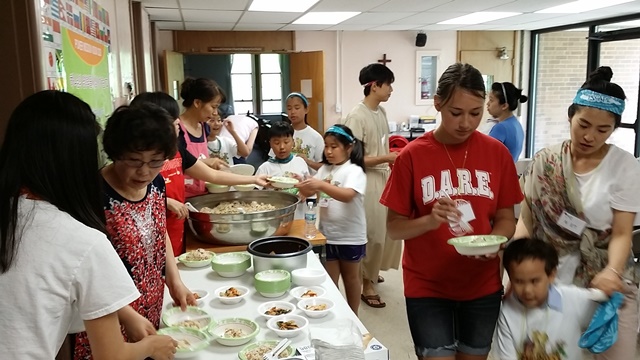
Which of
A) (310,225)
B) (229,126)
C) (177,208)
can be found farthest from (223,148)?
(177,208)

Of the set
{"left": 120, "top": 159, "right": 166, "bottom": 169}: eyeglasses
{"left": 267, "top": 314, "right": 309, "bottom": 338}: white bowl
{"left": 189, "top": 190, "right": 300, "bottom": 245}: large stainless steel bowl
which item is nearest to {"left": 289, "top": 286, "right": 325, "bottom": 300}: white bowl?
{"left": 267, "top": 314, "right": 309, "bottom": 338}: white bowl

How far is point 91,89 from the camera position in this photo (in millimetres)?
1981

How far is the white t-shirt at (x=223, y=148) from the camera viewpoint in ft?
12.6

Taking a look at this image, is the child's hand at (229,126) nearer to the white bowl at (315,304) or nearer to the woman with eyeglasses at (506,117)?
the woman with eyeglasses at (506,117)

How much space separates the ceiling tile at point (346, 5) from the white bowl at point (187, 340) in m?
3.70

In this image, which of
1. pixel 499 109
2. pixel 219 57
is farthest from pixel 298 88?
pixel 499 109

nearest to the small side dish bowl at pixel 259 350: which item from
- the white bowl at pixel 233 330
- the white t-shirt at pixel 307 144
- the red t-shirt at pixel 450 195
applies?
the white bowl at pixel 233 330

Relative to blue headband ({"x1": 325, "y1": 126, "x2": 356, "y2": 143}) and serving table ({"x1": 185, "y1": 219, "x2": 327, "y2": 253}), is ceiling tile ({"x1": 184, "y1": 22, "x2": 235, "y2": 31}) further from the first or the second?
serving table ({"x1": 185, "y1": 219, "x2": 327, "y2": 253})

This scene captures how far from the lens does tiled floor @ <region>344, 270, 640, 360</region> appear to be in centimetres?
295

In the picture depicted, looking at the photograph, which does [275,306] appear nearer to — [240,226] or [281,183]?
[240,226]

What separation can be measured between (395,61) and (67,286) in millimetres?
6835

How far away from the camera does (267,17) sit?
17.9ft

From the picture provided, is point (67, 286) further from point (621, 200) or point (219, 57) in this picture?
point (219, 57)

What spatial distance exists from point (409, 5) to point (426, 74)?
9.26ft
